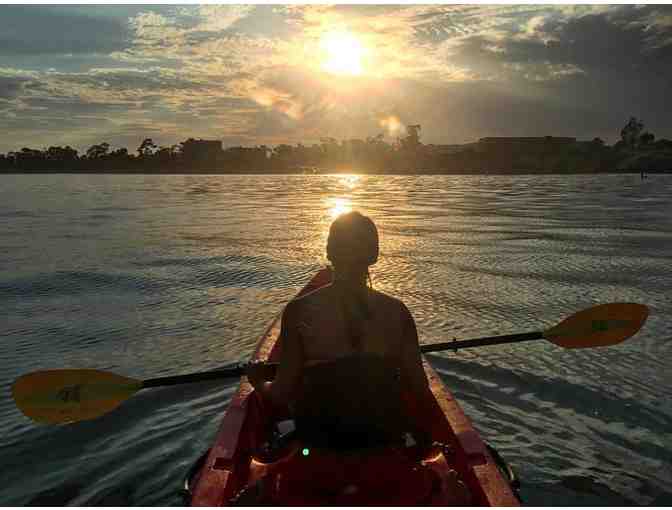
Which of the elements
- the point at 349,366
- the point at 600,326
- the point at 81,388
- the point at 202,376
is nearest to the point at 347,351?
the point at 349,366

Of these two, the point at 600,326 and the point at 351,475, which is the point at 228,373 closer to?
the point at 351,475

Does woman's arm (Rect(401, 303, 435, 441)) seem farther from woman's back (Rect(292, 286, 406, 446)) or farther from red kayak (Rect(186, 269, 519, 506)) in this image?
red kayak (Rect(186, 269, 519, 506))

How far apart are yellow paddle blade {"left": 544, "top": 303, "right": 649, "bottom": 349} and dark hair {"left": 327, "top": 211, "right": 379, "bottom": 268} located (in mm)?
3545

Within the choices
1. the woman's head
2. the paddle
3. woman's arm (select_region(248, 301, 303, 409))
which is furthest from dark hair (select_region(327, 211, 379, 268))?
the paddle

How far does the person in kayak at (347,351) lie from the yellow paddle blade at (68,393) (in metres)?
2.47

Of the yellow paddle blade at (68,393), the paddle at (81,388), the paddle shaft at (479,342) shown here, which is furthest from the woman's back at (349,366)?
the yellow paddle blade at (68,393)

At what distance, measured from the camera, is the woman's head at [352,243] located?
3.07 meters

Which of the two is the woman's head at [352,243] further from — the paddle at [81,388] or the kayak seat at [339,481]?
the paddle at [81,388]

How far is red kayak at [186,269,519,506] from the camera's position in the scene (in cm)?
312

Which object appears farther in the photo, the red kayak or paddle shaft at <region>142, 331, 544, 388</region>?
paddle shaft at <region>142, 331, 544, 388</region>

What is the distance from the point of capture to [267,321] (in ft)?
32.4

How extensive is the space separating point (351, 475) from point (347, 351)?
0.68 m

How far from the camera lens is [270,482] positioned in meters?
3.22

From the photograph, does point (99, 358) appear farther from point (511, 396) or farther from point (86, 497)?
point (511, 396)
